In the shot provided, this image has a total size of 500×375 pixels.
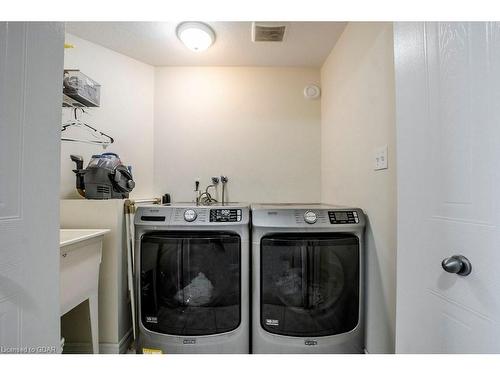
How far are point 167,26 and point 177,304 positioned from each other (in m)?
1.88

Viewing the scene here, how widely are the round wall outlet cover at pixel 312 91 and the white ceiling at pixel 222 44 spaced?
7.9 inches

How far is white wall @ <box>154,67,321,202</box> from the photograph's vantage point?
1975 millimetres

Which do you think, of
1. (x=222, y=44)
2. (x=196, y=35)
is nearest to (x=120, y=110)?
(x=196, y=35)

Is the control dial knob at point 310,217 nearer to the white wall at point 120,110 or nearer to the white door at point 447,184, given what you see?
the white door at point 447,184

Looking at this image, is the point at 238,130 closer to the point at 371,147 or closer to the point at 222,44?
Answer: the point at 222,44

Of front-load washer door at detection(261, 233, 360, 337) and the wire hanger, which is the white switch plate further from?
the wire hanger

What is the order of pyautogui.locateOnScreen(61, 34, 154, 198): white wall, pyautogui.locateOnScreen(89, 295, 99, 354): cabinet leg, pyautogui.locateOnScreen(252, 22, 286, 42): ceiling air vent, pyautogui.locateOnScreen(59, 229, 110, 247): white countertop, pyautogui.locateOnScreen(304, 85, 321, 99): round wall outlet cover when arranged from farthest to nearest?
pyautogui.locateOnScreen(304, 85, 321, 99): round wall outlet cover < pyautogui.locateOnScreen(61, 34, 154, 198): white wall < pyautogui.locateOnScreen(252, 22, 286, 42): ceiling air vent < pyautogui.locateOnScreen(89, 295, 99, 354): cabinet leg < pyautogui.locateOnScreen(59, 229, 110, 247): white countertop

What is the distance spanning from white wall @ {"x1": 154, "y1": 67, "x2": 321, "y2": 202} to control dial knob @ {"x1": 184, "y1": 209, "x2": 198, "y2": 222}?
0.72 m

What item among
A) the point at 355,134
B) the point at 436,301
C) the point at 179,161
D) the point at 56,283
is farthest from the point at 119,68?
the point at 436,301

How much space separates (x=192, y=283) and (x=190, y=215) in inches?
16.3

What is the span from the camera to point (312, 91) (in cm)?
A: 197

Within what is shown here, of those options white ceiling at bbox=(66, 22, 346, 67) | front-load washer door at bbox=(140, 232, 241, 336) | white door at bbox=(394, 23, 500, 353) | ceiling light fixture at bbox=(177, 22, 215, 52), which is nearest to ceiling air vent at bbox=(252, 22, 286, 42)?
Answer: white ceiling at bbox=(66, 22, 346, 67)
